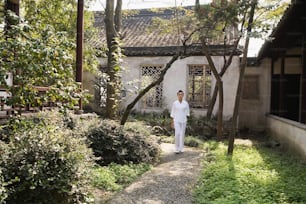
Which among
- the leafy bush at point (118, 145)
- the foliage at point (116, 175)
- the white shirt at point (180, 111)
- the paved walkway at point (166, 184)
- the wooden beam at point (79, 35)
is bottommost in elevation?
the paved walkway at point (166, 184)

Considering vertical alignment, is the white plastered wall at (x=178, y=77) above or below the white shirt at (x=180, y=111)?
above

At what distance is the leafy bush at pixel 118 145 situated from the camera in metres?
7.12

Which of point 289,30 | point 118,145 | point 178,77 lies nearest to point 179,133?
point 118,145

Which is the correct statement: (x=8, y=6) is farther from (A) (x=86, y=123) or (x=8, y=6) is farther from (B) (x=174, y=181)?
(B) (x=174, y=181)

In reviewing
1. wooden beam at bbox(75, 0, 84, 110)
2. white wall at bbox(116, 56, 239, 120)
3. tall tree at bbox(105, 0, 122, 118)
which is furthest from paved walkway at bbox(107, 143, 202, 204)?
white wall at bbox(116, 56, 239, 120)

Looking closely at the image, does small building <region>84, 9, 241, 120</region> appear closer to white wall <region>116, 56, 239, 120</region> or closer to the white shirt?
white wall <region>116, 56, 239, 120</region>

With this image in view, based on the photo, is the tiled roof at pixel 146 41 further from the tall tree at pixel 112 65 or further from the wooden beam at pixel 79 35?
the wooden beam at pixel 79 35

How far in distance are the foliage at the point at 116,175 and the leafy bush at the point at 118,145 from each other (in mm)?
273

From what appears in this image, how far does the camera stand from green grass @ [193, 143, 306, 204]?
16.5 ft

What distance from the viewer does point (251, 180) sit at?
588cm

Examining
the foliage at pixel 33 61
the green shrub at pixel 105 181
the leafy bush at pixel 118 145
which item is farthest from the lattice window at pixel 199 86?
the foliage at pixel 33 61

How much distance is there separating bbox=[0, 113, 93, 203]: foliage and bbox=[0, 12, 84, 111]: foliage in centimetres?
46

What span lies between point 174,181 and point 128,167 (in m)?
1.06

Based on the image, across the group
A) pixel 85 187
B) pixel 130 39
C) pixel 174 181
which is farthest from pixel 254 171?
pixel 130 39
